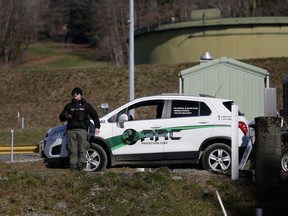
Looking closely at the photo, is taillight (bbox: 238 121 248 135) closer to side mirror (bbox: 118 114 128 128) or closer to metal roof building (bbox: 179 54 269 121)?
side mirror (bbox: 118 114 128 128)

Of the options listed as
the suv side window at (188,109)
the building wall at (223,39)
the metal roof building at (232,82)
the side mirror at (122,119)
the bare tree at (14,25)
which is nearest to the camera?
the side mirror at (122,119)

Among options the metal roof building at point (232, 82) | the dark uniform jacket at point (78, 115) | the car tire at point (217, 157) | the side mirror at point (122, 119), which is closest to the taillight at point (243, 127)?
Answer: the car tire at point (217, 157)

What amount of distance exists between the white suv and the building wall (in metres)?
34.7

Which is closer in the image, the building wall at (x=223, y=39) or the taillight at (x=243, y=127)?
the taillight at (x=243, y=127)

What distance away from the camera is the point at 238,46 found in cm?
5138

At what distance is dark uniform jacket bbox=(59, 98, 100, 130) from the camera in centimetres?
1509

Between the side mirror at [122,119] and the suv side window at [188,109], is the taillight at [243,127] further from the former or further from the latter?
the side mirror at [122,119]

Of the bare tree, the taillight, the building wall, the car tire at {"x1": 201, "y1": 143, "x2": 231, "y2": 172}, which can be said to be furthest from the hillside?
the bare tree

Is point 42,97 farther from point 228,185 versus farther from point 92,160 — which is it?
point 228,185

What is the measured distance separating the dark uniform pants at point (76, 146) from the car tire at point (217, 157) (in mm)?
2531

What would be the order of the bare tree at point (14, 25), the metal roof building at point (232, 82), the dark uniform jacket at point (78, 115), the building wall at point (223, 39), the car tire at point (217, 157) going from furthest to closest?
the bare tree at point (14, 25), the building wall at point (223, 39), the metal roof building at point (232, 82), the car tire at point (217, 157), the dark uniform jacket at point (78, 115)

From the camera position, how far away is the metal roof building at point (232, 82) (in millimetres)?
27766

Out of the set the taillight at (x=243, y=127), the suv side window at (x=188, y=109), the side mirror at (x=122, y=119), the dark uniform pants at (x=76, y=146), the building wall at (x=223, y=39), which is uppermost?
the building wall at (x=223, y=39)

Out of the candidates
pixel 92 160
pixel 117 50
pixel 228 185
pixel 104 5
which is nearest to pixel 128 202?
pixel 228 185
